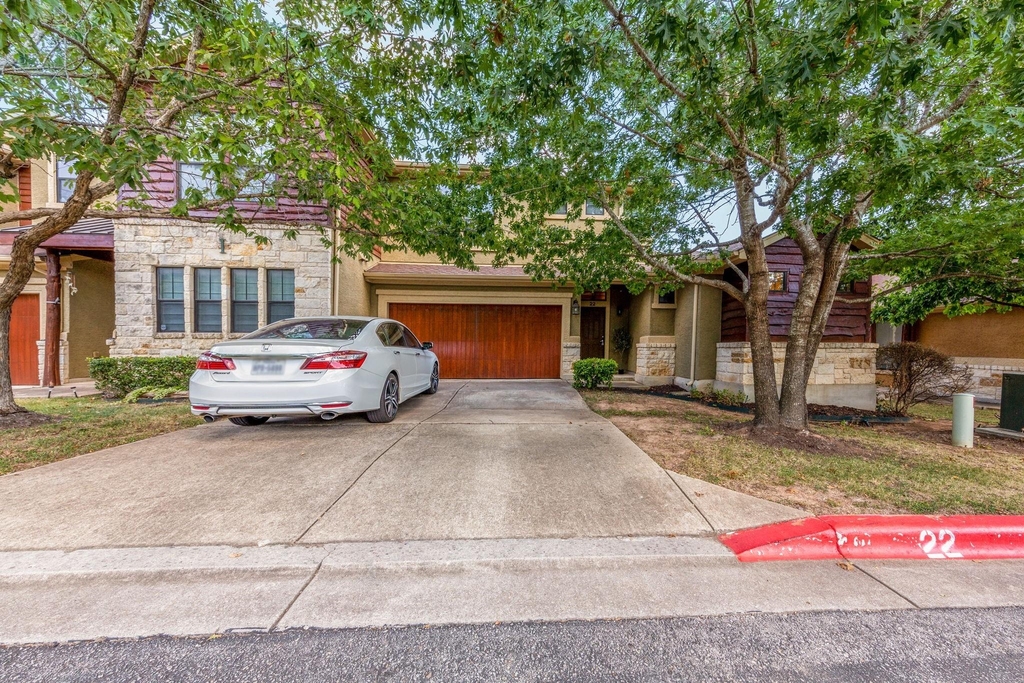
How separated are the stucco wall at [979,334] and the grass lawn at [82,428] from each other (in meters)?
18.3

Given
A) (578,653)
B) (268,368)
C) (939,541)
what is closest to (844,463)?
(939,541)

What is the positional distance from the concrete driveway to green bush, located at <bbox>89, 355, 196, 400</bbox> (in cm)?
360

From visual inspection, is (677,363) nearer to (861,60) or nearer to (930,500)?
(930,500)

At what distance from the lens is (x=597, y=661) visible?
190 cm

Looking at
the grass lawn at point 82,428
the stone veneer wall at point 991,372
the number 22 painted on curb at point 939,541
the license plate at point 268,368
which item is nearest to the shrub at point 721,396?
the number 22 painted on curb at point 939,541

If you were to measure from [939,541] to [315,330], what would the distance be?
653 centimetres

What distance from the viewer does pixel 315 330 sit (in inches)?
224

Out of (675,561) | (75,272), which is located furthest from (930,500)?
(75,272)

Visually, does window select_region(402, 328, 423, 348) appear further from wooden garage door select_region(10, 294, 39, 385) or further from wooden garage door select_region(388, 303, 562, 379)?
wooden garage door select_region(10, 294, 39, 385)

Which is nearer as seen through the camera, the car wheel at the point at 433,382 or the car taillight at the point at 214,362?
the car taillight at the point at 214,362

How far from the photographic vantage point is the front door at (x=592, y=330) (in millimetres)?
12562

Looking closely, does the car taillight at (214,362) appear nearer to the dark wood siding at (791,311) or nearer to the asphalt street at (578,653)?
the asphalt street at (578,653)

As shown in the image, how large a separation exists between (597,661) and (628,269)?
5801 mm

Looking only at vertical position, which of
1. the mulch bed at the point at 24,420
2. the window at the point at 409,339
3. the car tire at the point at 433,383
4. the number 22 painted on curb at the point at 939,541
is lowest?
the number 22 painted on curb at the point at 939,541
